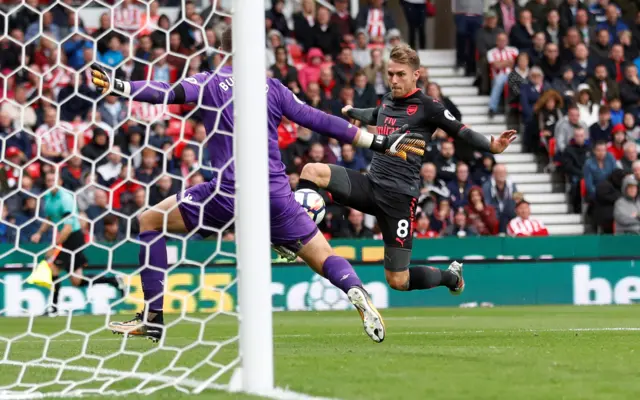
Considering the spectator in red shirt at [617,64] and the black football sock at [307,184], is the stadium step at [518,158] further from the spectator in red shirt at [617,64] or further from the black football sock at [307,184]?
the black football sock at [307,184]

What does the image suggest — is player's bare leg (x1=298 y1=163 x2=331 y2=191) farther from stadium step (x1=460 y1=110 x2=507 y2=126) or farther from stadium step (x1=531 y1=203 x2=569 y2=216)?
stadium step (x1=460 y1=110 x2=507 y2=126)

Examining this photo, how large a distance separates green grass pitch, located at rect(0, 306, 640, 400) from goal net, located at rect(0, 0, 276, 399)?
6 centimetres

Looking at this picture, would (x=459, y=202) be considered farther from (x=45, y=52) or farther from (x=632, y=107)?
(x=45, y=52)

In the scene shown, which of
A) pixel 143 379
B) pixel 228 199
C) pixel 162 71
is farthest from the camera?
pixel 162 71

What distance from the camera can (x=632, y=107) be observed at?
1995cm

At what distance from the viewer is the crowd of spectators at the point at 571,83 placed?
61.5 feet

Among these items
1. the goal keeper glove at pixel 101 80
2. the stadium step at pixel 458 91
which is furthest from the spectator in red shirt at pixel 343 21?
the goal keeper glove at pixel 101 80

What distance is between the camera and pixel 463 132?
9266 mm

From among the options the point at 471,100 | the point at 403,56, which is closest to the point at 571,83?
the point at 471,100

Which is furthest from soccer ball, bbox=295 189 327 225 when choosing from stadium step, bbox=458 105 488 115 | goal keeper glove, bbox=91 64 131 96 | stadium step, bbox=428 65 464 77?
stadium step, bbox=428 65 464 77

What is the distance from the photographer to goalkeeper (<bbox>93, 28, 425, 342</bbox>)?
7.39 metres

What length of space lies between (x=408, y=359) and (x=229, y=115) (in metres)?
2.05

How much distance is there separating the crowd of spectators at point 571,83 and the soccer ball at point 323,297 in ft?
14.6

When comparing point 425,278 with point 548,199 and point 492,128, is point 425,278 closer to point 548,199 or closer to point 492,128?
point 548,199
